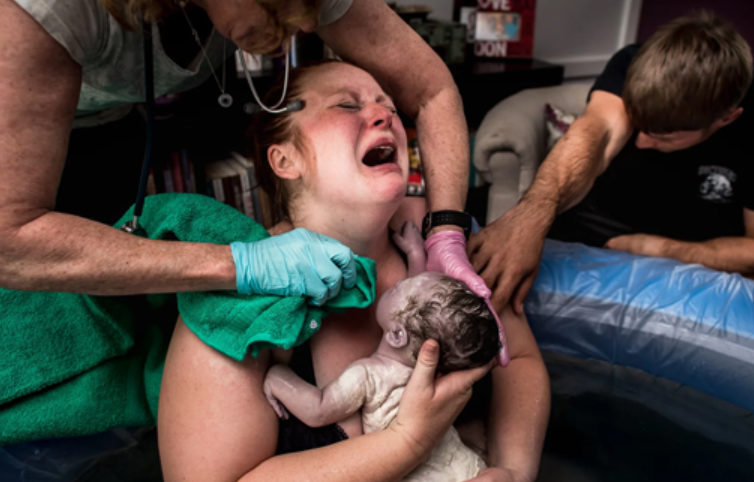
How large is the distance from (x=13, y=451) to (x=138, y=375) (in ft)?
0.90

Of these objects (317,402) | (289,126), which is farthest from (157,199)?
(317,402)

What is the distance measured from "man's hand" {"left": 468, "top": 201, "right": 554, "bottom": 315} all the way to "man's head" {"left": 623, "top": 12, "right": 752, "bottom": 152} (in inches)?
26.2

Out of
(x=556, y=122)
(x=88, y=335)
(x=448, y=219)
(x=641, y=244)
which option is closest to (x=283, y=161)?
(x=448, y=219)

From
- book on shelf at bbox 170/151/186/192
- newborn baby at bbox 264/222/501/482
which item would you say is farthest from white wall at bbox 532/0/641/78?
newborn baby at bbox 264/222/501/482

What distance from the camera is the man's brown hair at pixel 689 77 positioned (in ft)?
6.40

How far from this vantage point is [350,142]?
1254 mm

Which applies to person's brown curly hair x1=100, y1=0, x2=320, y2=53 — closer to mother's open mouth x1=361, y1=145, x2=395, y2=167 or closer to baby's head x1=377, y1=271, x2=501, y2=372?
mother's open mouth x1=361, y1=145, x2=395, y2=167

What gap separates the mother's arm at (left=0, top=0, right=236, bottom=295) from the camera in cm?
90

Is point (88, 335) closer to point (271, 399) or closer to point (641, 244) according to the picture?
point (271, 399)

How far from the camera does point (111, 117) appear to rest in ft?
5.31

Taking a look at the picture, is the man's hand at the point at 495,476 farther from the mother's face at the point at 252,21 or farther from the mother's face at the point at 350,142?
the mother's face at the point at 252,21

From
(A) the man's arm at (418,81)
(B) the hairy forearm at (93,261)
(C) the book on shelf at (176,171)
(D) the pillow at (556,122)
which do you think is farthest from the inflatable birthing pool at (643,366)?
(C) the book on shelf at (176,171)

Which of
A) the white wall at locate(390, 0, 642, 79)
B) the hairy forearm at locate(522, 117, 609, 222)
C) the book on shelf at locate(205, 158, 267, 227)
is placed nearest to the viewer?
the hairy forearm at locate(522, 117, 609, 222)

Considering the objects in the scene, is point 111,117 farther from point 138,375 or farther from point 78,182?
point 138,375
